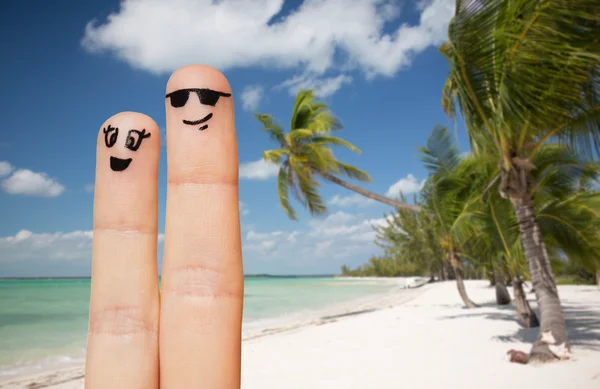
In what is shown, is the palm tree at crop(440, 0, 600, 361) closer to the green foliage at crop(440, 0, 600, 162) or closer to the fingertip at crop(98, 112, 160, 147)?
the green foliage at crop(440, 0, 600, 162)

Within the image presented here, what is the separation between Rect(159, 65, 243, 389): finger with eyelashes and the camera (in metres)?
1.35

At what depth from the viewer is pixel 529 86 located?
4500mm

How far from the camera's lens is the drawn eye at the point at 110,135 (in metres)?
1.50

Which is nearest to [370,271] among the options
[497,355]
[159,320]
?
[497,355]

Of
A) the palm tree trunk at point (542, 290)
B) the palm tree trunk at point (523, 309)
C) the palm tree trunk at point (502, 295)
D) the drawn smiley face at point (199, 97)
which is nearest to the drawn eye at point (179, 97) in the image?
the drawn smiley face at point (199, 97)

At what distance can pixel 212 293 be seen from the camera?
1364mm

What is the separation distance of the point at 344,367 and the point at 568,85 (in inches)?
182

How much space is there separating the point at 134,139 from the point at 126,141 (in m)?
0.03

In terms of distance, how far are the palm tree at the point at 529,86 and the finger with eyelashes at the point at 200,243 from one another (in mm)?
3732

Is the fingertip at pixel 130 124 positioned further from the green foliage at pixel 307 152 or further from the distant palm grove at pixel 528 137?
the green foliage at pixel 307 152

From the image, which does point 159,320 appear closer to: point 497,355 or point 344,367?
point 344,367

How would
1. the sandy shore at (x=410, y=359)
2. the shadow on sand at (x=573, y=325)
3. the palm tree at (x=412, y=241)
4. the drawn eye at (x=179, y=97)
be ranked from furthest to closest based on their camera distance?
the palm tree at (x=412, y=241) < the shadow on sand at (x=573, y=325) < the sandy shore at (x=410, y=359) < the drawn eye at (x=179, y=97)

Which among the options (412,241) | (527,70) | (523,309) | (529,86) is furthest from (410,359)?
(412,241)

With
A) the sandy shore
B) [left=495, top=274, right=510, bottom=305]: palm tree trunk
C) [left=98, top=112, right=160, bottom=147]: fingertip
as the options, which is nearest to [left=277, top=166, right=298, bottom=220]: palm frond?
the sandy shore
